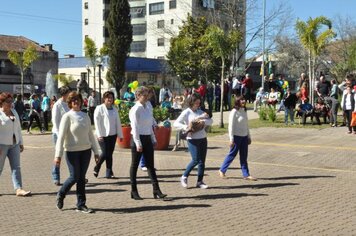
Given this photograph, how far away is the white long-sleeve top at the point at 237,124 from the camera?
31.0 ft

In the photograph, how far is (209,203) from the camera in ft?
25.3

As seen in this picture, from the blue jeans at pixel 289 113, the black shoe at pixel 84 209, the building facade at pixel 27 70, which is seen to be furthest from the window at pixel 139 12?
the black shoe at pixel 84 209

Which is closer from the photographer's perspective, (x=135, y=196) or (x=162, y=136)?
(x=135, y=196)

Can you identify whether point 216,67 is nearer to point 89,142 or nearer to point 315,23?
point 315,23

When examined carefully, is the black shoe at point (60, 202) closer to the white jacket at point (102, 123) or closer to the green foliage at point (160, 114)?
the white jacket at point (102, 123)

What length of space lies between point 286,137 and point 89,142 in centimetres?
1073

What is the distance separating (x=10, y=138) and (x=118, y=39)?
3373 cm

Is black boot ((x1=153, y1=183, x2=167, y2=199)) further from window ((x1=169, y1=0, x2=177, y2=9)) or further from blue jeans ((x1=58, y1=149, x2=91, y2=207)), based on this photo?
window ((x1=169, y1=0, x2=177, y2=9))

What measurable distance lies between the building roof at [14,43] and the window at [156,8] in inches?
704

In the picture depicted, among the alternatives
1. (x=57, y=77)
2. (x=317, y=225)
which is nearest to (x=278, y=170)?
(x=317, y=225)

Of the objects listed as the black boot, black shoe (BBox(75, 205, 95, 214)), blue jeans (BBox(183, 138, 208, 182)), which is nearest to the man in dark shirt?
blue jeans (BBox(183, 138, 208, 182))

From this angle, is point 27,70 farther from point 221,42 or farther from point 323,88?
point 323,88

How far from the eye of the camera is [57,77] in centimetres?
5616

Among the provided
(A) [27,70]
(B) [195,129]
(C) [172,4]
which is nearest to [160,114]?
(B) [195,129]
